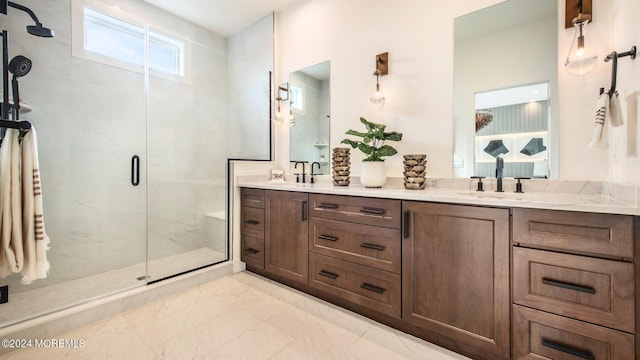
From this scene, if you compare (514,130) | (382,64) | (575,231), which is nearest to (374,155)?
(382,64)

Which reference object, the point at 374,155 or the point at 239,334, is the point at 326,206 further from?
the point at 239,334

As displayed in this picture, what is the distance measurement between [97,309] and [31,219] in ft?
2.68

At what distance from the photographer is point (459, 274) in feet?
4.51

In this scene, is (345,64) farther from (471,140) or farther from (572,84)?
(572,84)

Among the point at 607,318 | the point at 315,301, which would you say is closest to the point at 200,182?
the point at 315,301

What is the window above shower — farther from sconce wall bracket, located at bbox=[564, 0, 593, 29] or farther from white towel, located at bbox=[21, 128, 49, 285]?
sconce wall bracket, located at bbox=[564, 0, 593, 29]

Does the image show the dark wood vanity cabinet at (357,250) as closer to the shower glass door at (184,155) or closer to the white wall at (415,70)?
the white wall at (415,70)

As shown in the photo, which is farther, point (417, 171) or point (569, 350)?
point (417, 171)

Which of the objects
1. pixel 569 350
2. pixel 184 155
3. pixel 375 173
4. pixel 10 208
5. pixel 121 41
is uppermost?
pixel 121 41

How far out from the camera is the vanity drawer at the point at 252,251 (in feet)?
8.07

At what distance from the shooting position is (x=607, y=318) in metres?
1.03

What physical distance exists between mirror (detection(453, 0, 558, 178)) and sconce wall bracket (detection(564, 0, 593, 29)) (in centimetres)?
6

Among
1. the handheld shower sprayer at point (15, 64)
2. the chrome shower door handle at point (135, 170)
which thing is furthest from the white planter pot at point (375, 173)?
the handheld shower sprayer at point (15, 64)

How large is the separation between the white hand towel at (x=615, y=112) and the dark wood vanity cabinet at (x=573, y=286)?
0.57 metres
